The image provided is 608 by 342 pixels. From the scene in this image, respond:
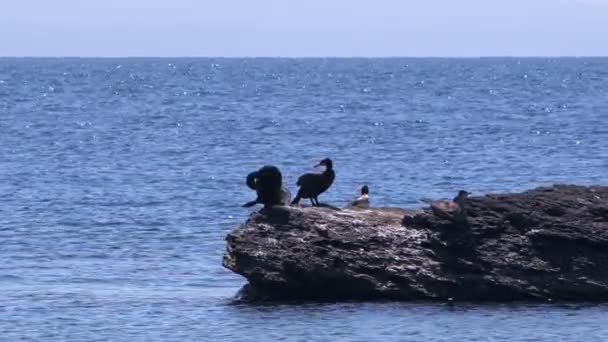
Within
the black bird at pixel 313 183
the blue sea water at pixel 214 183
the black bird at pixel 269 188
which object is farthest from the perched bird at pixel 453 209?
the black bird at pixel 313 183

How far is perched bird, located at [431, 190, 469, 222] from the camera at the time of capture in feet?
68.4

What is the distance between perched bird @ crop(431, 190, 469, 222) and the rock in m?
0.08

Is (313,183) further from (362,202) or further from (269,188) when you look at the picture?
(269,188)

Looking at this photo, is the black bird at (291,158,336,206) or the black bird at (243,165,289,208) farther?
the black bird at (291,158,336,206)

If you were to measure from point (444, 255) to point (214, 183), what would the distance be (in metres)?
18.9

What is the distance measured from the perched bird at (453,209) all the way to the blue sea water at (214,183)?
113 centimetres

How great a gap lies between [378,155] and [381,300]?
2677 cm

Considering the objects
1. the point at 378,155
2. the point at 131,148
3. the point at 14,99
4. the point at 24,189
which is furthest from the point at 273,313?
the point at 14,99

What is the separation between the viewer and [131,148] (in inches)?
2051

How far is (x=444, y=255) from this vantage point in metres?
20.9

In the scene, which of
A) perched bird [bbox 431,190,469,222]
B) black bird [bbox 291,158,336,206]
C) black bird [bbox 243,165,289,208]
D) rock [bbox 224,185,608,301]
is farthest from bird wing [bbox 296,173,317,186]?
perched bird [bbox 431,190,469,222]

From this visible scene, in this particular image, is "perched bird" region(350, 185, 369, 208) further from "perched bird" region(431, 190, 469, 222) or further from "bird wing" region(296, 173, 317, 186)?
"perched bird" region(431, 190, 469, 222)

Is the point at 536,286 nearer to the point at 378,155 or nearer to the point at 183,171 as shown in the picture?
the point at 183,171

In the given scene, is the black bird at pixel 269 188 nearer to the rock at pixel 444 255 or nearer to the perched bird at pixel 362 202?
the rock at pixel 444 255
